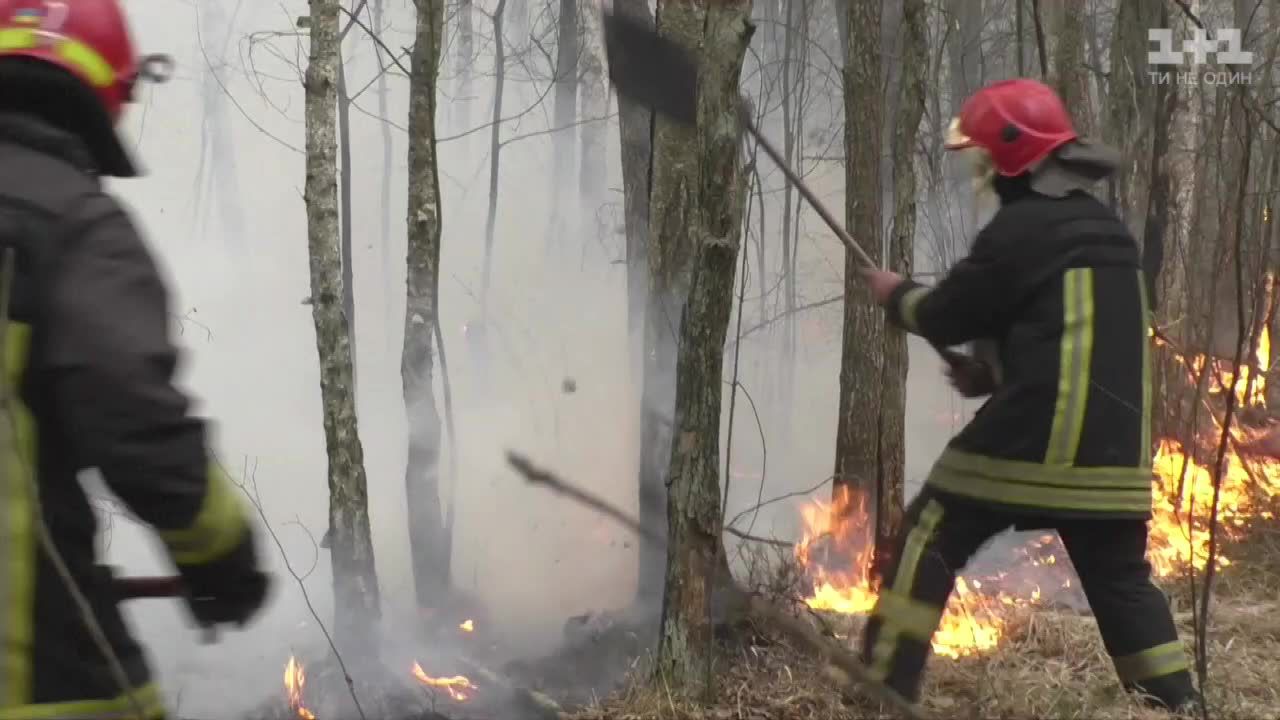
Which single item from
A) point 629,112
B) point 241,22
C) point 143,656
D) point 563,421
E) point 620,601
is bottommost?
point 620,601

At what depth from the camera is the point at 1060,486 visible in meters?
3.29

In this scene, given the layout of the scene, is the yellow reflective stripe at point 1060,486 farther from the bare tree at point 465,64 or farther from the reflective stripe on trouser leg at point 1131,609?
the bare tree at point 465,64

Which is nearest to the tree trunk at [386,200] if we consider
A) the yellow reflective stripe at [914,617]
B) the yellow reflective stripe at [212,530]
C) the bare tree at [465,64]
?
the bare tree at [465,64]

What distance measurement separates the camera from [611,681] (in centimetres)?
506

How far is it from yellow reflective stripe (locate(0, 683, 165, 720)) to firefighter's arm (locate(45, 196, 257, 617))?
318 millimetres

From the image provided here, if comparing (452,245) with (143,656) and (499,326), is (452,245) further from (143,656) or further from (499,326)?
(143,656)

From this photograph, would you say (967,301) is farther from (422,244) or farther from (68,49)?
(422,244)

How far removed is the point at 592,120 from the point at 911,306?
963cm

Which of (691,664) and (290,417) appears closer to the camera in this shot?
(691,664)

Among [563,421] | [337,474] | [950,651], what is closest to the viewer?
[950,651]

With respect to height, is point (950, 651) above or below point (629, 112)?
below

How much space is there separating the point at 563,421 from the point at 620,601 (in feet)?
10.1

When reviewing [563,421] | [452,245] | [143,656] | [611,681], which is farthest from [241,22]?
[143,656]

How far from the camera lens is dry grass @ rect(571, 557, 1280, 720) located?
141 inches
